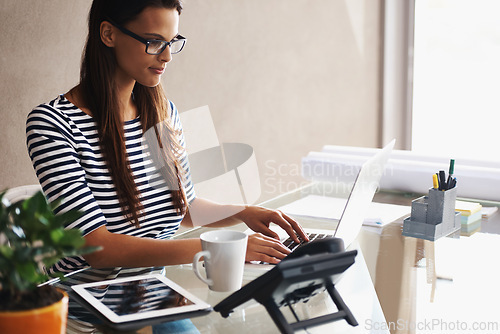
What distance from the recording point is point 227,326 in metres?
0.91

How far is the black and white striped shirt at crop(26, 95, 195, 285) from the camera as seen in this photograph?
47.1 inches

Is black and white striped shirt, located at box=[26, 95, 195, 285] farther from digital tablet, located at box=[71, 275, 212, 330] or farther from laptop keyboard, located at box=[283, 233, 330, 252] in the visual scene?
laptop keyboard, located at box=[283, 233, 330, 252]

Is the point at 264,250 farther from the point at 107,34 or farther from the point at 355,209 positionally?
the point at 107,34

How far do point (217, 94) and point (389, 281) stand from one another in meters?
Answer: 2.06

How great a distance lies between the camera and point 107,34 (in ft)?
4.48

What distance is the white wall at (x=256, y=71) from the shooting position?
207 centimetres

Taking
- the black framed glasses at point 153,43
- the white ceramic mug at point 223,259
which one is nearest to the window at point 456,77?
the black framed glasses at point 153,43

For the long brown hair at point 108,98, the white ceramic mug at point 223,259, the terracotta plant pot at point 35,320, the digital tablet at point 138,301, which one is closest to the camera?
the terracotta plant pot at point 35,320

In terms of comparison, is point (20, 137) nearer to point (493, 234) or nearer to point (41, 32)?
point (41, 32)

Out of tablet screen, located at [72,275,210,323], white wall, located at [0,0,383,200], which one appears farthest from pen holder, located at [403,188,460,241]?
white wall, located at [0,0,383,200]

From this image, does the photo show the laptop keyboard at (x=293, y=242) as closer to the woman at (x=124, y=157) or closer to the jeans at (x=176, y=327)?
the woman at (x=124, y=157)

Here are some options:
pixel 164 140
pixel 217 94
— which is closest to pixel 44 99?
pixel 164 140

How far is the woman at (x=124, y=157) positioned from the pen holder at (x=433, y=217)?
12.9 inches

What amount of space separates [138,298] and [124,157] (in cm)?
53
